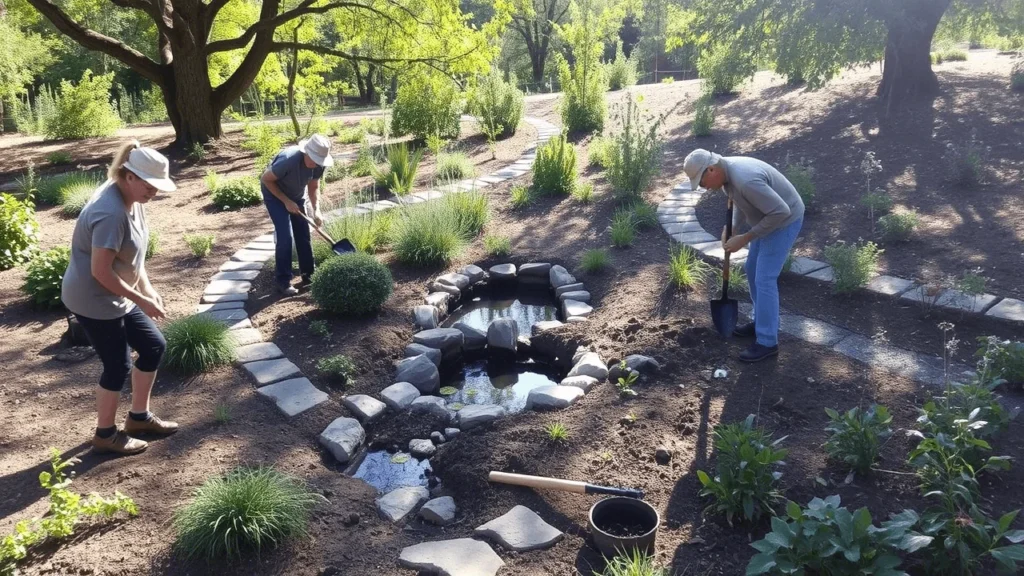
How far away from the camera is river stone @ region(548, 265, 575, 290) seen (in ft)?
20.4

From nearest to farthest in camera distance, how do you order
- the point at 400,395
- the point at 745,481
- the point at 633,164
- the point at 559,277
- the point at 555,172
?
the point at 745,481, the point at 400,395, the point at 559,277, the point at 633,164, the point at 555,172

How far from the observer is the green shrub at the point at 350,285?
5.17m

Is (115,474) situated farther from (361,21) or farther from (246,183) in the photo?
(361,21)

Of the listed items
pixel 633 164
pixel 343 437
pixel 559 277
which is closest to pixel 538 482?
pixel 343 437

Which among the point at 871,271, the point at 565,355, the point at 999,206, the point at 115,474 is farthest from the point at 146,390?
the point at 999,206

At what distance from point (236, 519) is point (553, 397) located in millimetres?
1982

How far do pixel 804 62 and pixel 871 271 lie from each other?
4768 mm

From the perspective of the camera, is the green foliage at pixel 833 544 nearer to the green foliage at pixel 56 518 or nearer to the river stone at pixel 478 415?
the river stone at pixel 478 415

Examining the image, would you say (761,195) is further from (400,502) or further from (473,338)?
(400,502)

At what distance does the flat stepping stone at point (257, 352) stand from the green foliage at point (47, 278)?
1.77 m

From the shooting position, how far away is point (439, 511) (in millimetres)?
3262

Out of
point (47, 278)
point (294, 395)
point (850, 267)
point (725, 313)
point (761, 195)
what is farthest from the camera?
point (47, 278)

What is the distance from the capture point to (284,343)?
16.5 feet

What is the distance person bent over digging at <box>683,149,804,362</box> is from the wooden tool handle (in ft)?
5.79
